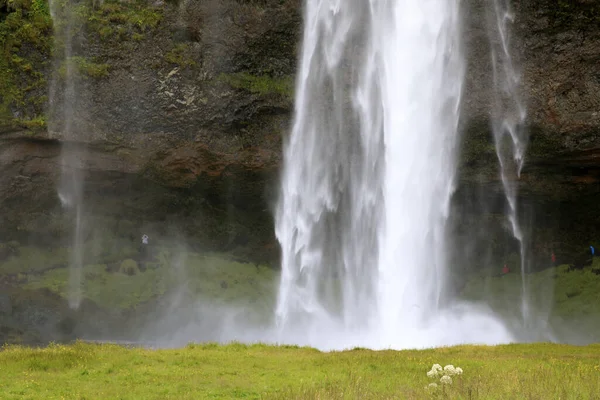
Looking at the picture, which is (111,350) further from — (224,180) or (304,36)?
(304,36)

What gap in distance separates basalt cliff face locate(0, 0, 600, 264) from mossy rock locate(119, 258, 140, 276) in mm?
3370

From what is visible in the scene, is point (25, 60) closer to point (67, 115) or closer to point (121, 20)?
point (67, 115)

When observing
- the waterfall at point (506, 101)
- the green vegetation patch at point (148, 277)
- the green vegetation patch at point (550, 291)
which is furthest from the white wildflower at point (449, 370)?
the green vegetation patch at point (550, 291)

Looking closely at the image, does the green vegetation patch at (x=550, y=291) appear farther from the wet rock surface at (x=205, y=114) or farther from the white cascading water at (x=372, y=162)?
the wet rock surface at (x=205, y=114)

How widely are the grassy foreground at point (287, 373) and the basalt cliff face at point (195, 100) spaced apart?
1341cm

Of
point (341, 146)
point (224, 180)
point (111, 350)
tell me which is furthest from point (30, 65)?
point (111, 350)

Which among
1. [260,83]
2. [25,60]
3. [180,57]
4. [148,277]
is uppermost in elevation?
[180,57]

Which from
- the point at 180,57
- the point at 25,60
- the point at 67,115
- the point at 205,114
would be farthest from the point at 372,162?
the point at 25,60

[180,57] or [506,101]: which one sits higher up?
[180,57]

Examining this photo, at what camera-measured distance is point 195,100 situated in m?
34.9

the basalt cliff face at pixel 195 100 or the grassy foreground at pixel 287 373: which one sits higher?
the basalt cliff face at pixel 195 100

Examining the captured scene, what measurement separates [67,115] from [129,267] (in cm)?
806

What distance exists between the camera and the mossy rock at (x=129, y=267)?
3650cm

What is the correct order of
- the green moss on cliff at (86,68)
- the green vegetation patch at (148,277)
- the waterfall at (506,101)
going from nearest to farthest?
the waterfall at (506,101), the green moss on cliff at (86,68), the green vegetation patch at (148,277)
